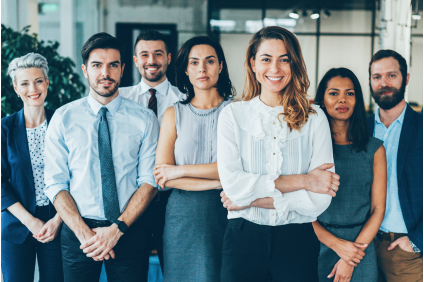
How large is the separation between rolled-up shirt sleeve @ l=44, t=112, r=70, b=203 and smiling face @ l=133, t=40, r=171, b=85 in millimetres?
851

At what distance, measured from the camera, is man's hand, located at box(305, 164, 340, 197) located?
1.52 meters

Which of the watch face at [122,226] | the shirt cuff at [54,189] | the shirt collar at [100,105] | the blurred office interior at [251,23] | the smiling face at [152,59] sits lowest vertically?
the watch face at [122,226]

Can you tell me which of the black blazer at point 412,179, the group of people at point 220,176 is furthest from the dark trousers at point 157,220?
the black blazer at point 412,179

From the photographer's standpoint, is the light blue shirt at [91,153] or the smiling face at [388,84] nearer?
the light blue shirt at [91,153]

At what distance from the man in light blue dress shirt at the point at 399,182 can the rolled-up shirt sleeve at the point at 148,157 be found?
143 cm

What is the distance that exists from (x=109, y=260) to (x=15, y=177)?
32.0 inches

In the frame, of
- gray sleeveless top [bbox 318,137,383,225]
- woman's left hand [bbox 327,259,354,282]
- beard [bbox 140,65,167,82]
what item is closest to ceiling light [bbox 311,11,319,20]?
beard [bbox 140,65,167,82]

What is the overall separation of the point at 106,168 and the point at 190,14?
6955 mm

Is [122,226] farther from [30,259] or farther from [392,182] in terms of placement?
[392,182]

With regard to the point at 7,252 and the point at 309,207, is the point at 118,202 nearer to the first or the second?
the point at 7,252

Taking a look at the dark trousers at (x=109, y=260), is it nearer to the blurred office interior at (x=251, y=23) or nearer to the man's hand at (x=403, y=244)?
the man's hand at (x=403, y=244)

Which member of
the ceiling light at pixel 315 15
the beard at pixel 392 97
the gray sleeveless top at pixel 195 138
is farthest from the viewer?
the ceiling light at pixel 315 15

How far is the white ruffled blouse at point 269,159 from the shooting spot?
5.02ft

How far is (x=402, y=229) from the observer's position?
206 centimetres
